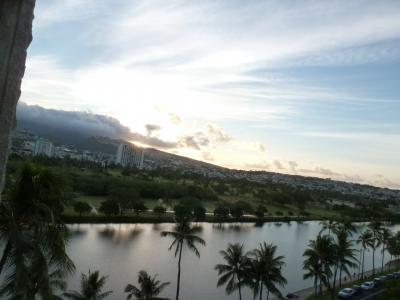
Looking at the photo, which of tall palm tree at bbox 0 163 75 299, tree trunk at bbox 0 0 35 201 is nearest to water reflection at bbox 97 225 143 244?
tall palm tree at bbox 0 163 75 299

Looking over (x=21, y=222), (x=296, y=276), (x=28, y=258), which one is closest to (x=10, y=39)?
(x=28, y=258)

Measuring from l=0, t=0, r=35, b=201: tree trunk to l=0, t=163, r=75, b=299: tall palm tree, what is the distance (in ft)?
6.46

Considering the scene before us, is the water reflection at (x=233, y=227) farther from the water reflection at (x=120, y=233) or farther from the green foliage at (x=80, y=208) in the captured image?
the green foliage at (x=80, y=208)

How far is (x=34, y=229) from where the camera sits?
18.9ft

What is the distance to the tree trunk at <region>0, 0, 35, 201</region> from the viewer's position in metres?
2.73

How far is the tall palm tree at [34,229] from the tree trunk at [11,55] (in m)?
1.97

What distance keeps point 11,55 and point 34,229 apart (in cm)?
359

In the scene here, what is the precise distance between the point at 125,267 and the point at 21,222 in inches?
1060

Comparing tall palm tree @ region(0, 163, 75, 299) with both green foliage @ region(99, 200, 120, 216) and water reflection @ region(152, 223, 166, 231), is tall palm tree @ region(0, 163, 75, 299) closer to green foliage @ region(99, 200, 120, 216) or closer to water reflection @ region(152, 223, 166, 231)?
water reflection @ region(152, 223, 166, 231)

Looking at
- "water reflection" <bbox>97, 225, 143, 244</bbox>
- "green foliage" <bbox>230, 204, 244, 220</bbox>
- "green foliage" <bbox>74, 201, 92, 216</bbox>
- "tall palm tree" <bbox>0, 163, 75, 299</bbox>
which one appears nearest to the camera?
"tall palm tree" <bbox>0, 163, 75, 299</bbox>

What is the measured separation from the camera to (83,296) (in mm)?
14609

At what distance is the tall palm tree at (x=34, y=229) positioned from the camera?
4562 mm

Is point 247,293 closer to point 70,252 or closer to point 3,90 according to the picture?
point 70,252

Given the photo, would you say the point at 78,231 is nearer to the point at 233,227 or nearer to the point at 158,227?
the point at 158,227
